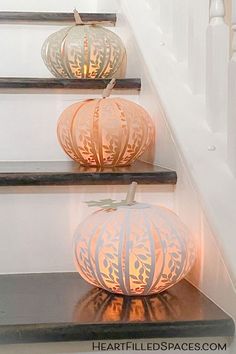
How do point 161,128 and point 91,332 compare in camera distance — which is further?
point 161,128

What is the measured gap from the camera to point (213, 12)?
148 centimetres

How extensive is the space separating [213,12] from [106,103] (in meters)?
0.32

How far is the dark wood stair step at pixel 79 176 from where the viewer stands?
4.83 ft

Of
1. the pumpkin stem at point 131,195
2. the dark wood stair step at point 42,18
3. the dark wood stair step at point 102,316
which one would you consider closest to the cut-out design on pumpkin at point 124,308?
the dark wood stair step at point 102,316

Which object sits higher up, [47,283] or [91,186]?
[91,186]

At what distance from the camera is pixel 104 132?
1.59 metres

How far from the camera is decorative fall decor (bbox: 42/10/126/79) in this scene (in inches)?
75.4

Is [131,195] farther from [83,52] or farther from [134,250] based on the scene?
[83,52]

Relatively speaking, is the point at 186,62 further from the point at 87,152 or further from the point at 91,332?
the point at 91,332

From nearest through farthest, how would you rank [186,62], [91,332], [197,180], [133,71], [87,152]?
[91,332] < [197,180] < [87,152] < [186,62] < [133,71]

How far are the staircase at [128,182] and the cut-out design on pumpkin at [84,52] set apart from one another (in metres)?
0.07

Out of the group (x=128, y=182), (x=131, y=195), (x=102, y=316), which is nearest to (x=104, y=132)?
(x=128, y=182)

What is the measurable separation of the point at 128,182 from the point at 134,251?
0.27 metres

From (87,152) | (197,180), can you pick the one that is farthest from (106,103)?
(197,180)
